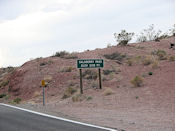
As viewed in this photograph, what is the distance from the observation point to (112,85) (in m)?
27.5

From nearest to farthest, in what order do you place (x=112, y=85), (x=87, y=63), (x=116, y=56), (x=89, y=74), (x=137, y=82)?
1. (x=137, y=82)
2. (x=87, y=63)
3. (x=112, y=85)
4. (x=89, y=74)
5. (x=116, y=56)

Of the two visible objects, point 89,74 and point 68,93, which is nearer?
point 68,93

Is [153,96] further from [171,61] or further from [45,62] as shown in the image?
[45,62]

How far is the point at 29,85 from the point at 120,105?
1672 centimetres

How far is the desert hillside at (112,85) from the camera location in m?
17.9

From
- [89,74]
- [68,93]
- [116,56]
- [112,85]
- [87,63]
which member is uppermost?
[116,56]

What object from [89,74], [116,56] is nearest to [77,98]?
[89,74]

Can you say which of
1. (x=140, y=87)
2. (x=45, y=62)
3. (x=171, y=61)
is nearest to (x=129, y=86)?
(x=140, y=87)

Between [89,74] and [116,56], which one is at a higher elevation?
[116,56]

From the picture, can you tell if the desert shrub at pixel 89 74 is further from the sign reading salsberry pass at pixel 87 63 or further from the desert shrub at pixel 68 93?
the sign reading salsberry pass at pixel 87 63

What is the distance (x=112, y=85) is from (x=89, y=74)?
621cm

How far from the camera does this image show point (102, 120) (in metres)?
14.5

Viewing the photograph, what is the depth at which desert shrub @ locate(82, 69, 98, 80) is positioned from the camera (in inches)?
1271

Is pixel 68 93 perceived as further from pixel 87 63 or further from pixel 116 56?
pixel 116 56
